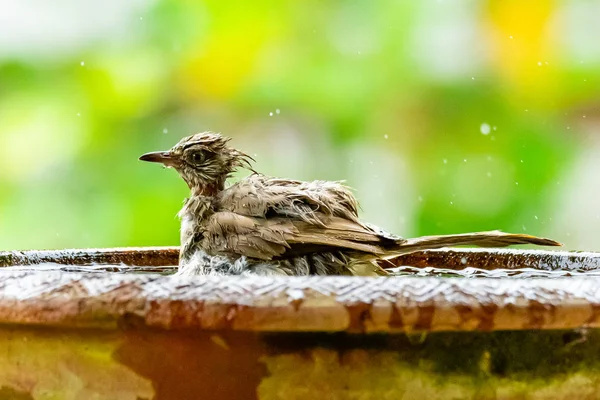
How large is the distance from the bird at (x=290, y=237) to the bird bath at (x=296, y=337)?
56 cm

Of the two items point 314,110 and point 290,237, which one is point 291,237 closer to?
point 290,237

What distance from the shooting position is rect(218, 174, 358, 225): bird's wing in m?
1.32

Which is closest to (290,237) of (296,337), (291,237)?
(291,237)

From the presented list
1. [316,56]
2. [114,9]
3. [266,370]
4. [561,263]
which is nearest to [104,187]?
[114,9]

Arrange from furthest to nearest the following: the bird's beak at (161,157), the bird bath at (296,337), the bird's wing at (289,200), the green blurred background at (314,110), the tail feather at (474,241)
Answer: the green blurred background at (314,110), the bird's beak at (161,157), the bird's wing at (289,200), the tail feather at (474,241), the bird bath at (296,337)

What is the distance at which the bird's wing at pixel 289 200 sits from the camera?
1.32 metres

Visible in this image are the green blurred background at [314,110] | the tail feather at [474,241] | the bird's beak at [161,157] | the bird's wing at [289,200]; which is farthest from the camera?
the green blurred background at [314,110]

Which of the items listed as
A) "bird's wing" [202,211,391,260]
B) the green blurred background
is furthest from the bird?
the green blurred background

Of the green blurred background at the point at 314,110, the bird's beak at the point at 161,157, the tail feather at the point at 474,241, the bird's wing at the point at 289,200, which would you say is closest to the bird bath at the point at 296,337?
the tail feather at the point at 474,241

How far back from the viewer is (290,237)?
4.13 ft

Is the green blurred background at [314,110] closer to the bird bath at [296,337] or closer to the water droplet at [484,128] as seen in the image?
the water droplet at [484,128]

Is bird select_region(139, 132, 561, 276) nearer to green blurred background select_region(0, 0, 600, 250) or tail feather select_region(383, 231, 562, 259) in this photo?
tail feather select_region(383, 231, 562, 259)

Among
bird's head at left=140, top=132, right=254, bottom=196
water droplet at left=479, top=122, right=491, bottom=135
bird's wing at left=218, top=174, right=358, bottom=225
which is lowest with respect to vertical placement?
bird's wing at left=218, top=174, right=358, bottom=225

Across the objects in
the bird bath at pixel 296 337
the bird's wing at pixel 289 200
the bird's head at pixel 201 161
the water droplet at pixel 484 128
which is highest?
the water droplet at pixel 484 128
